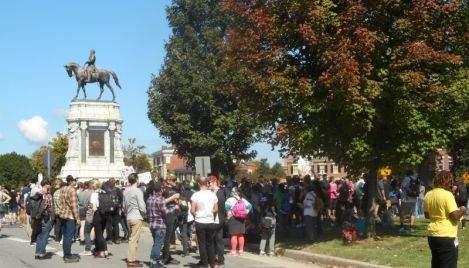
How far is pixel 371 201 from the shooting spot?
15977mm

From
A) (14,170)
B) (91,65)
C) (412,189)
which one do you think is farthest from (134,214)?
(14,170)

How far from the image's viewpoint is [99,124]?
127 ft

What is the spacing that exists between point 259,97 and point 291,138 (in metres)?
1.28

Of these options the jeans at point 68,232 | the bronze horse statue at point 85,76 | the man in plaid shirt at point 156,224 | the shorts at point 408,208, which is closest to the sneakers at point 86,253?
the jeans at point 68,232

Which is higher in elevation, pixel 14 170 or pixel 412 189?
pixel 14 170

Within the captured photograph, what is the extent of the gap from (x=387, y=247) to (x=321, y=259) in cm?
176

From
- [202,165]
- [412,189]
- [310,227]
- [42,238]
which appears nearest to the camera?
[42,238]

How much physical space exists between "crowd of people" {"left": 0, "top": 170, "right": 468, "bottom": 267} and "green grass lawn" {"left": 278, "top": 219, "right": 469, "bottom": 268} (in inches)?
16.9

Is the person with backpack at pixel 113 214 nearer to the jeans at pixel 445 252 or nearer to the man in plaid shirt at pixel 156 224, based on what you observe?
the man in plaid shirt at pixel 156 224

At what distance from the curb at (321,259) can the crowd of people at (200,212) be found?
0.55 m

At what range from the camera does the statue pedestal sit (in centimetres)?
3794

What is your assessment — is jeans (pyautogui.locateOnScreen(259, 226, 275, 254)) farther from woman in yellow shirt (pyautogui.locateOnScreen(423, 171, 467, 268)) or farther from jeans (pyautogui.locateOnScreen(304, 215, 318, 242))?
woman in yellow shirt (pyautogui.locateOnScreen(423, 171, 467, 268))

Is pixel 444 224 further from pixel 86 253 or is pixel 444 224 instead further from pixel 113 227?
pixel 113 227

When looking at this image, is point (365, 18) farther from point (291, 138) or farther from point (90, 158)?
point (90, 158)
